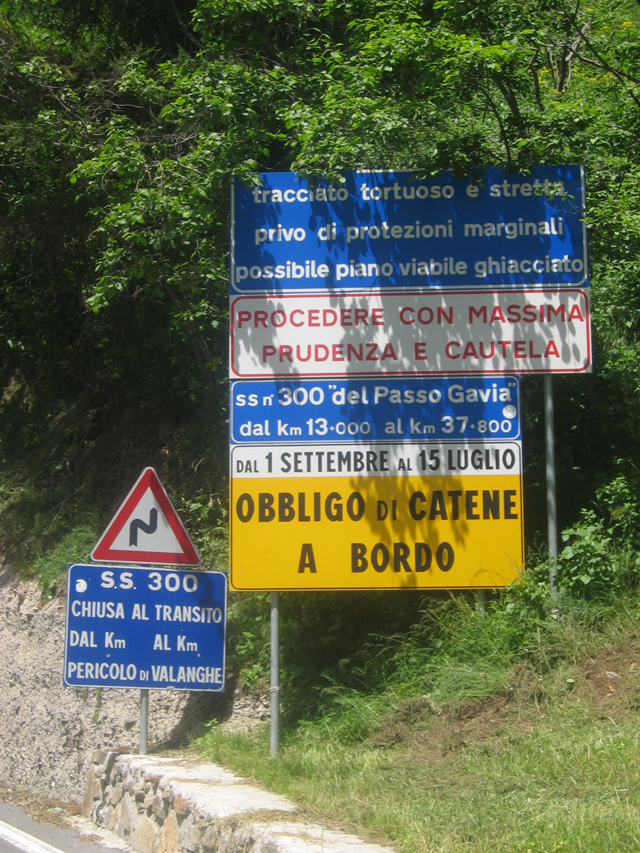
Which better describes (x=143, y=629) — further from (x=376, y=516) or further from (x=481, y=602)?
(x=481, y=602)

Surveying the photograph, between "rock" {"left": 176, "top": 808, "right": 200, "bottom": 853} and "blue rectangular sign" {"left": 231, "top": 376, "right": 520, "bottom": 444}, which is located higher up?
"blue rectangular sign" {"left": 231, "top": 376, "right": 520, "bottom": 444}

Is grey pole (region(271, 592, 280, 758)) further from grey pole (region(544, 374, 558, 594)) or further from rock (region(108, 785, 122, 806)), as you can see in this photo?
grey pole (region(544, 374, 558, 594))

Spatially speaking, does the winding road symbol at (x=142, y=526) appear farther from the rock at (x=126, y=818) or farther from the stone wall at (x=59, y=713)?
the stone wall at (x=59, y=713)

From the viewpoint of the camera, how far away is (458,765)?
5.18 m

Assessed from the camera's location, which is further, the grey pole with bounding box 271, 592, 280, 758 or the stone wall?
the stone wall

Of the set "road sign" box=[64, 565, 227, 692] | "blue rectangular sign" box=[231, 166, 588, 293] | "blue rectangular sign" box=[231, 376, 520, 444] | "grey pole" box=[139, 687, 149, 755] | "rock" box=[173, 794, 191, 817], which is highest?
"blue rectangular sign" box=[231, 166, 588, 293]

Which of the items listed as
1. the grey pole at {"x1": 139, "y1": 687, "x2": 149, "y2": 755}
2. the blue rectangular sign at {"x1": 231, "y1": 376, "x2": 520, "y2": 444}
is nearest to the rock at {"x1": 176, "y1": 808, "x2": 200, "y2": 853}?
the grey pole at {"x1": 139, "y1": 687, "x2": 149, "y2": 755}

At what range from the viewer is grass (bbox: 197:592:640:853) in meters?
4.14

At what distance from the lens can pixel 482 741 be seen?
545cm

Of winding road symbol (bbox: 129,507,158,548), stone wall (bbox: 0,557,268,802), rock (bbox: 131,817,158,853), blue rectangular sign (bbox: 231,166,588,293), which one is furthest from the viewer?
stone wall (bbox: 0,557,268,802)

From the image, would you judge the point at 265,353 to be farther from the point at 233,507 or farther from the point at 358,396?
the point at 233,507

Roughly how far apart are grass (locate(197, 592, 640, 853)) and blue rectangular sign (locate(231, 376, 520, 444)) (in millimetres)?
1419

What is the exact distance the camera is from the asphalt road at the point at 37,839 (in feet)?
18.6

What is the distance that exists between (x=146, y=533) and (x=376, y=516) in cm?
180
